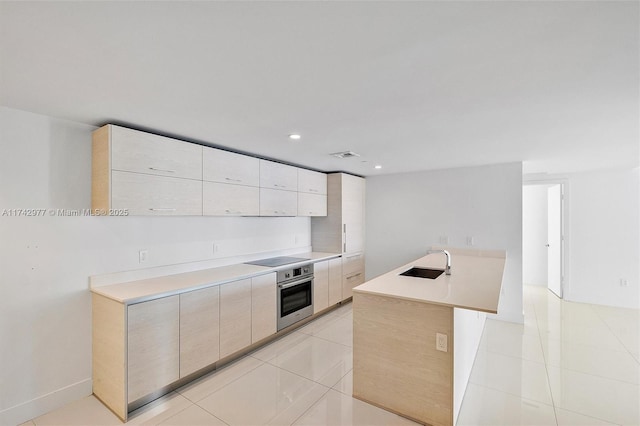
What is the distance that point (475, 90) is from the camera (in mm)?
1694

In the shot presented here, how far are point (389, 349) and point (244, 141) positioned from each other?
7.34ft

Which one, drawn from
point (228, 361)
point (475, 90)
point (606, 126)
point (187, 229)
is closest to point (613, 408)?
point (606, 126)

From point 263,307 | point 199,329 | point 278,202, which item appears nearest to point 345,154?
point 278,202

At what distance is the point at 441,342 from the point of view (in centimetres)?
199

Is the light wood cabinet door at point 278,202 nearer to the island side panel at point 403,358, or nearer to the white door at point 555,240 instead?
the island side panel at point 403,358

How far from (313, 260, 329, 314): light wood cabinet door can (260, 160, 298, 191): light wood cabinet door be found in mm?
1146

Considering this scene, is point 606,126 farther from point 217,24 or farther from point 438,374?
point 217,24

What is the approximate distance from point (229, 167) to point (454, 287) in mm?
2430

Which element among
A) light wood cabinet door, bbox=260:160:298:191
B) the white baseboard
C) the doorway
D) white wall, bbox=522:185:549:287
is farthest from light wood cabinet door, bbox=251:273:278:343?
white wall, bbox=522:185:549:287

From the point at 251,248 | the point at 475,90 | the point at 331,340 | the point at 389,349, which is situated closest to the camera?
the point at 475,90

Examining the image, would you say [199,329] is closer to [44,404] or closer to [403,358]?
[44,404]

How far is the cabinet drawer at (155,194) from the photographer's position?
2.21 meters

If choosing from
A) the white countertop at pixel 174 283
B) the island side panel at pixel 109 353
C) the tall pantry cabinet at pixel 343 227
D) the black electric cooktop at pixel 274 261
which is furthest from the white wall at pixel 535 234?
the island side panel at pixel 109 353

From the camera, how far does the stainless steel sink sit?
3031 mm
